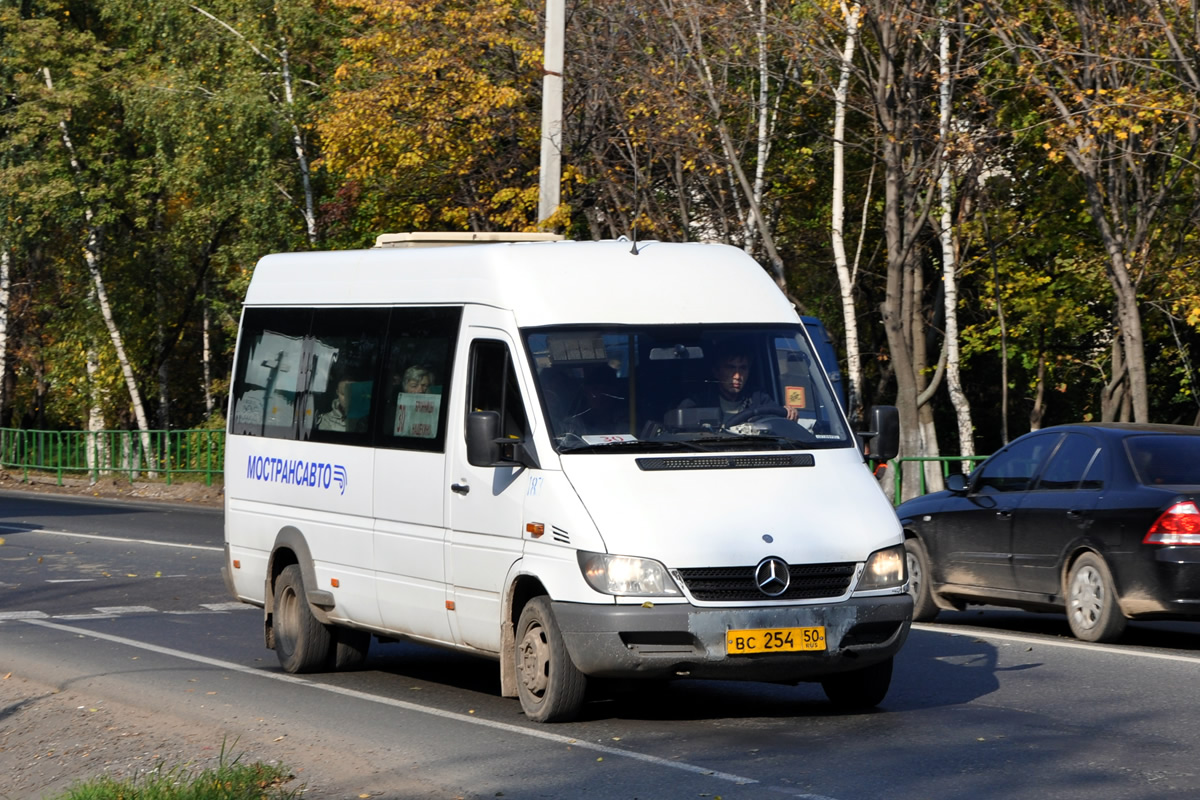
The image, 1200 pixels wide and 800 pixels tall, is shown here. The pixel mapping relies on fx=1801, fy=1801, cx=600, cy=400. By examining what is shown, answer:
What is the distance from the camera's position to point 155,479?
42.3 m

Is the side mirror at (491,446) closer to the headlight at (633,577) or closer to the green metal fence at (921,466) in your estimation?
the headlight at (633,577)

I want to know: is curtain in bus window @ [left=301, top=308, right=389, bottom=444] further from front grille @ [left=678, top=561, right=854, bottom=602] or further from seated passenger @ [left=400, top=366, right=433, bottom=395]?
front grille @ [left=678, top=561, right=854, bottom=602]

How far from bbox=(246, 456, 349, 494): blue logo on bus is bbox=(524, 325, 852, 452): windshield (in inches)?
83.2

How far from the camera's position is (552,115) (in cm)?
2036

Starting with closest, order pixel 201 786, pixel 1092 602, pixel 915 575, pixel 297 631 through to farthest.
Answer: pixel 201 786, pixel 297 631, pixel 1092 602, pixel 915 575

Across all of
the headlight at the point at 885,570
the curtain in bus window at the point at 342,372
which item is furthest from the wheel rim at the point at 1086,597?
the curtain in bus window at the point at 342,372

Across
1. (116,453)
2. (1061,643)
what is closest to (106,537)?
(1061,643)

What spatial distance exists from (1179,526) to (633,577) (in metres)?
4.78

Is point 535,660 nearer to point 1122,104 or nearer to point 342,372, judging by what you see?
point 342,372

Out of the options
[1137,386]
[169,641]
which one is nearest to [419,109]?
[1137,386]

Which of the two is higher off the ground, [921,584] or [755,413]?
[755,413]

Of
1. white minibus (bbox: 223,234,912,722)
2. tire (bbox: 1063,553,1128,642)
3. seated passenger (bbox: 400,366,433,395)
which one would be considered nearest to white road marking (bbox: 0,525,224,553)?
white minibus (bbox: 223,234,912,722)

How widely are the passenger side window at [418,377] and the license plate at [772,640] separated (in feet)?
7.56

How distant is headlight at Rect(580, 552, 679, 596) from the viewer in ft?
27.3
